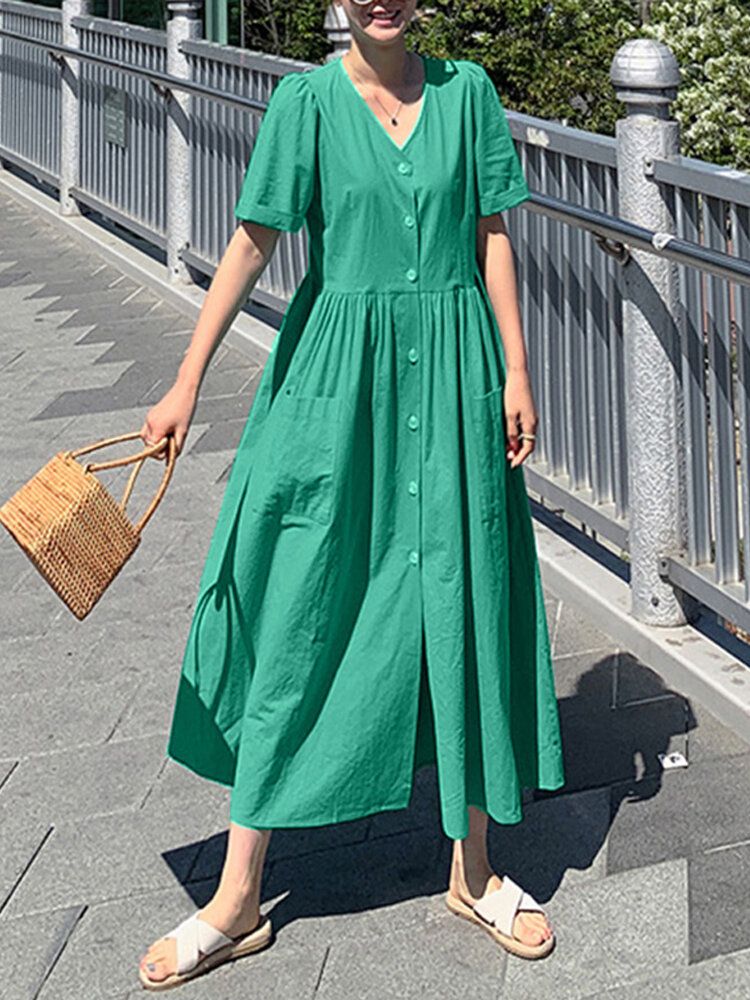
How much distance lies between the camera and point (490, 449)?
3.78 meters

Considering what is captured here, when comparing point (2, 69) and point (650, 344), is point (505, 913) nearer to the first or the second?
point (650, 344)

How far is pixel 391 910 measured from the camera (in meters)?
4.04

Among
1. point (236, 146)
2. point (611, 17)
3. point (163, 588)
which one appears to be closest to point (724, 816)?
point (163, 588)

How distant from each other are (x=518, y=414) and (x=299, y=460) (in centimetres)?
40

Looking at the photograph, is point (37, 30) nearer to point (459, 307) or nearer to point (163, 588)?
point (163, 588)

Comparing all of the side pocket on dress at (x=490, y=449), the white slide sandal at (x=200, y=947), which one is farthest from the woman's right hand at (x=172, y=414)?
the white slide sandal at (x=200, y=947)

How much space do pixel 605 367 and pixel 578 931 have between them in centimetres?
193

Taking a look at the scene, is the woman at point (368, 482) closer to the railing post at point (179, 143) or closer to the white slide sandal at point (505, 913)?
the white slide sandal at point (505, 913)

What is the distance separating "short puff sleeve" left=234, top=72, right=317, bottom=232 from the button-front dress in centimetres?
1

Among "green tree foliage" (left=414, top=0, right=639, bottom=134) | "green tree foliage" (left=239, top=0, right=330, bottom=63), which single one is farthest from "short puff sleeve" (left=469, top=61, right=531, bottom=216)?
"green tree foliage" (left=239, top=0, right=330, bottom=63)

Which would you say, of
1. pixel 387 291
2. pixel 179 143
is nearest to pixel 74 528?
pixel 387 291

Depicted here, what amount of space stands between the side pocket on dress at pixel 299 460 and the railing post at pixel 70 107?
7267 millimetres

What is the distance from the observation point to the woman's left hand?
379 cm

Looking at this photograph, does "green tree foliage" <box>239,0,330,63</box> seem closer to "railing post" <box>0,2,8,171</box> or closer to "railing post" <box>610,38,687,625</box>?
"railing post" <box>0,2,8,171</box>
